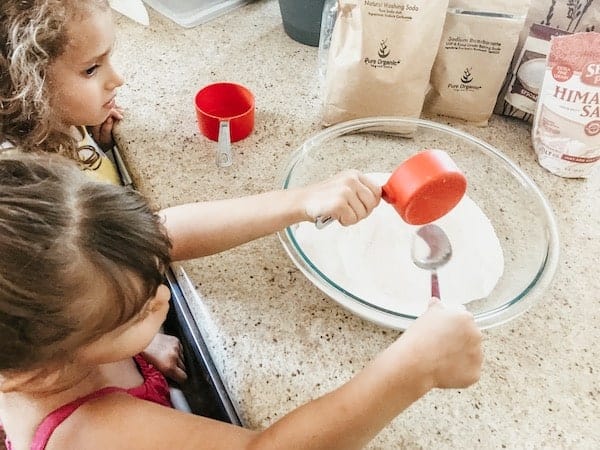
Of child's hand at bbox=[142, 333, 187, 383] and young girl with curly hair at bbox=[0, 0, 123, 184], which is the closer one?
young girl with curly hair at bbox=[0, 0, 123, 184]

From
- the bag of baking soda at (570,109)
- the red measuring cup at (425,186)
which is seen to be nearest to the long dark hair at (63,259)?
the red measuring cup at (425,186)

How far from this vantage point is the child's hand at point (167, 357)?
84 cm

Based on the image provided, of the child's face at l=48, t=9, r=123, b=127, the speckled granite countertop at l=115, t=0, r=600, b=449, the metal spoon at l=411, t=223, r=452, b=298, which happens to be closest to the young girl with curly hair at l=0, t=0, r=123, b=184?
the child's face at l=48, t=9, r=123, b=127

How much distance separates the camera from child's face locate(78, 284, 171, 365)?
56cm

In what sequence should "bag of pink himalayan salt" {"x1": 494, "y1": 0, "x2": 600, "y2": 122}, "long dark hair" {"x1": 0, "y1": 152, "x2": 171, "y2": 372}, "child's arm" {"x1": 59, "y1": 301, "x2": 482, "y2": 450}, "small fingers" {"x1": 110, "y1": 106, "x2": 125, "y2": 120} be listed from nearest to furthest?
"long dark hair" {"x1": 0, "y1": 152, "x2": 171, "y2": 372}
"child's arm" {"x1": 59, "y1": 301, "x2": 482, "y2": 450}
"bag of pink himalayan salt" {"x1": 494, "y1": 0, "x2": 600, "y2": 122}
"small fingers" {"x1": 110, "y1": 106, "x2": 125, "y2": 120}

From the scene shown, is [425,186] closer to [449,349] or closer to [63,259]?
[449,349]

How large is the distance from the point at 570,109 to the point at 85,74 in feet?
2.13

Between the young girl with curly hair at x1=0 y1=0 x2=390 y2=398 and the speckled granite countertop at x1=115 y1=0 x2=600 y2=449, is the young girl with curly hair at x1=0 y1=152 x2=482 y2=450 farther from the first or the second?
the young girl with curly hair at x1=0 y1=0 x2=390 y2=398

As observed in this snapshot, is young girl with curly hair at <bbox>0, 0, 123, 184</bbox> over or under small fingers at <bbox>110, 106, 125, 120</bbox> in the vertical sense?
over

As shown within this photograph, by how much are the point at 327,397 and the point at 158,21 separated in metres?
0.84

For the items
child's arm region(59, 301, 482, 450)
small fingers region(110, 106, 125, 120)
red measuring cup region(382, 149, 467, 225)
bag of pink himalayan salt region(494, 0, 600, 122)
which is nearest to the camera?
child's arm region(59, 301, 482, 450)

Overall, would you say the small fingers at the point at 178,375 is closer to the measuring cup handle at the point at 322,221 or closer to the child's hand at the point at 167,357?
the child's hand at the point at 167,357

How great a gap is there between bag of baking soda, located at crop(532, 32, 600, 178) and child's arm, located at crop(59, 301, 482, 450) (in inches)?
14.6

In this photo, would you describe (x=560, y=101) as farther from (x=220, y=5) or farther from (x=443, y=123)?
(x=220, y=5)
